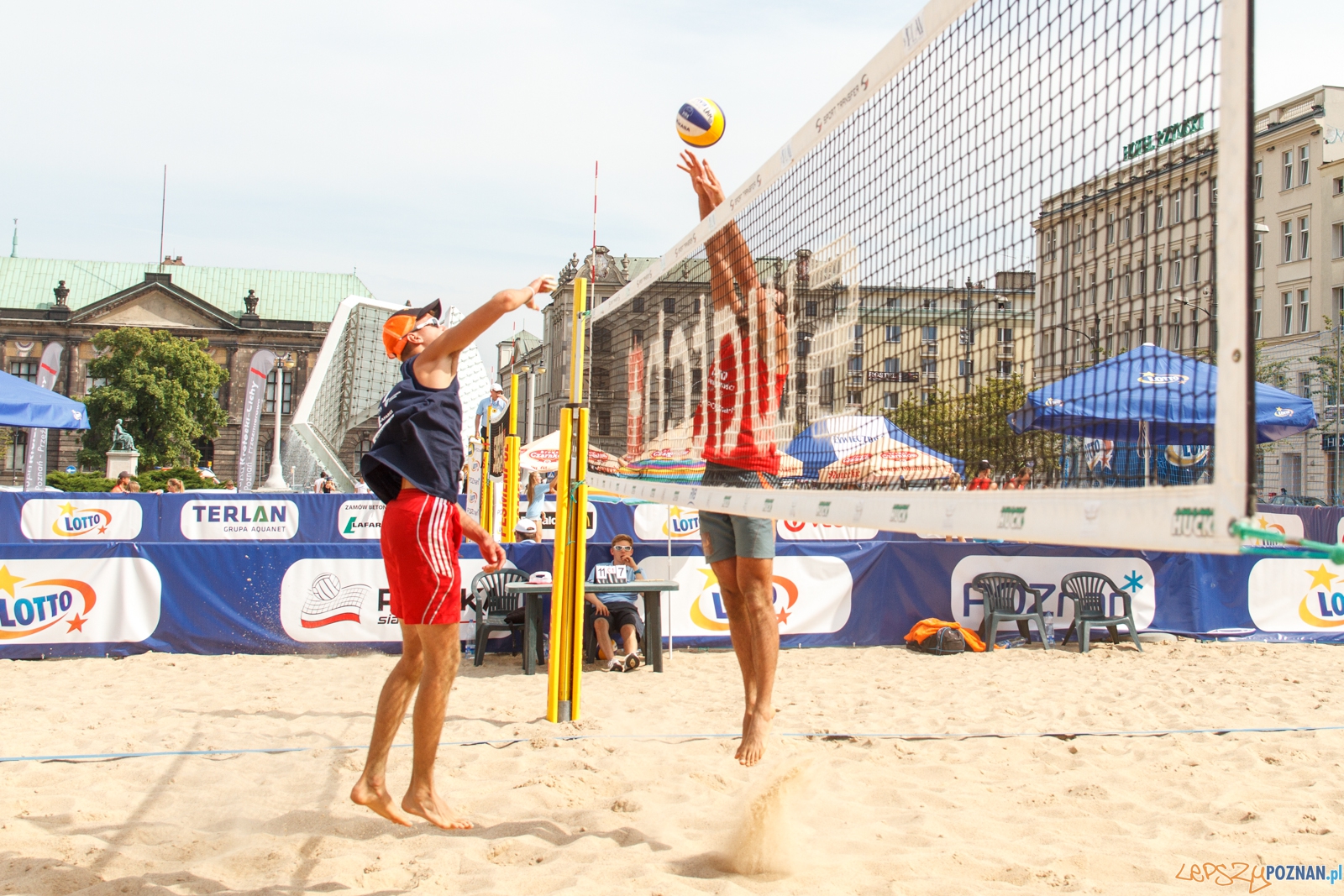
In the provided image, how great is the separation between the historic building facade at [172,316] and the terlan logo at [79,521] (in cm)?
5435

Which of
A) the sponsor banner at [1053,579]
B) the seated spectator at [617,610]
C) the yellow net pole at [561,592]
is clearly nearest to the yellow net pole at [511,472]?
the seated spectator at [617,610]

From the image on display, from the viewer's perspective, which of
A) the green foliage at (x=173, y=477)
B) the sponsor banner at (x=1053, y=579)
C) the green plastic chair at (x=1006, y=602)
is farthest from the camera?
the green foliage at (x=173, y=477)

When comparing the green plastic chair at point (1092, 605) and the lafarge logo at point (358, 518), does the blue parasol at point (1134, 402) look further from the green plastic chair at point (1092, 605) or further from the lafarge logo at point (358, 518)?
the lafarge logo at point (358, 518)

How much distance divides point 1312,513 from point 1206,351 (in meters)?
15.0

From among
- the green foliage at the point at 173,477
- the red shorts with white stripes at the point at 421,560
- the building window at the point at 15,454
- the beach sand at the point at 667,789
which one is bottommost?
the beach sand at the point at 667,789

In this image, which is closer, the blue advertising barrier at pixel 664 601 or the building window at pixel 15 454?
the blue advertising barrier at pixel 664 601

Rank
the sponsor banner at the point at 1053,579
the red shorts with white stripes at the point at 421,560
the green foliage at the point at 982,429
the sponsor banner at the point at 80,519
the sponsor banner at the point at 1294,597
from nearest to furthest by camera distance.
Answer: the green foliage at the point at 982,429, the red shorts with white stripes at the point at 421,560, the sponsor banner at the point at 1053,579, the sponsor banner at the point at 1294,597, the sponsor banner at the point at 80,519

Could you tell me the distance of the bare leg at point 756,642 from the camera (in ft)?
12.8

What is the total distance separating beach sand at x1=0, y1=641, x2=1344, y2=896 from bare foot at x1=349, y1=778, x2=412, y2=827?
0.16 m

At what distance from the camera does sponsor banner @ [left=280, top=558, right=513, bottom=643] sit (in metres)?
8.09

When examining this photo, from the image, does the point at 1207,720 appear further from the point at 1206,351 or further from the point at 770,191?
the point at 1206,351

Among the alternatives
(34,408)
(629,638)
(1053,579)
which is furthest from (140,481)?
(1053,579)

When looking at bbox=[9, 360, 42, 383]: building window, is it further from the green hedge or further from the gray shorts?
the gray shorts

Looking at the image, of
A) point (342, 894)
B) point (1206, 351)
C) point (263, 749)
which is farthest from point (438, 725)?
point (1206, 351)
